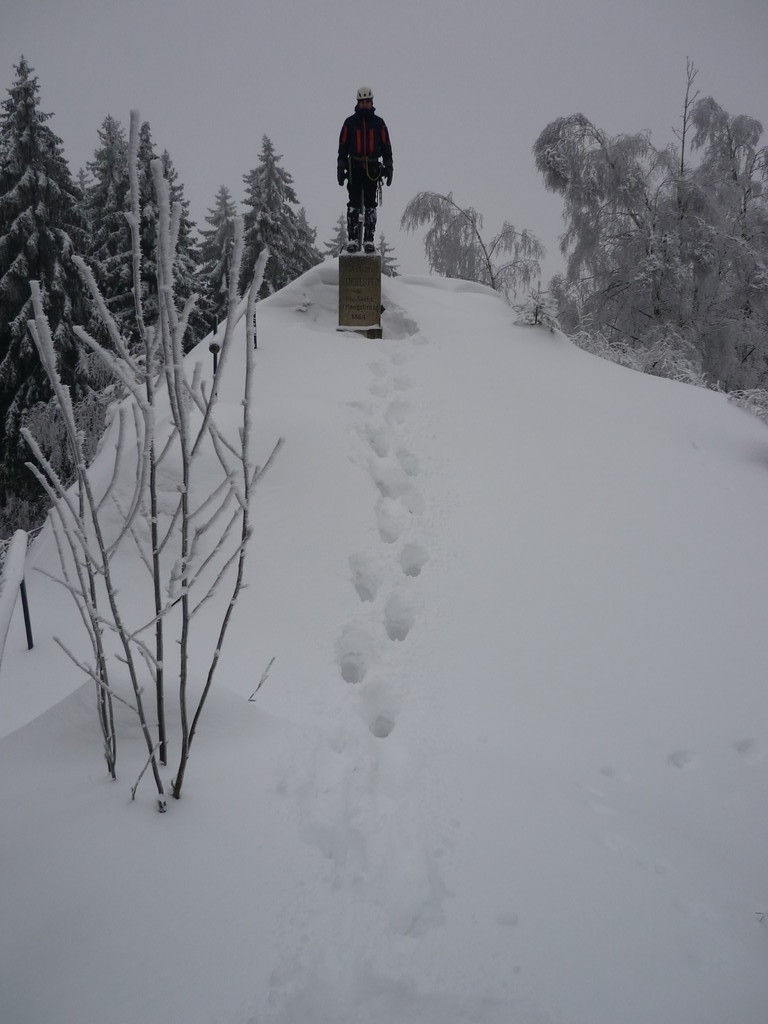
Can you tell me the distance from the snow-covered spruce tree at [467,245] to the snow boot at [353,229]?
5.28 metres

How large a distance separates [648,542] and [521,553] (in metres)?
0.92

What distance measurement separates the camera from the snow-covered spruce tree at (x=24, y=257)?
10.9m

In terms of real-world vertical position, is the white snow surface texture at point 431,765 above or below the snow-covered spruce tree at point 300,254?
below

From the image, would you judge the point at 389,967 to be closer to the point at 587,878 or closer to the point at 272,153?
the point at 587,878

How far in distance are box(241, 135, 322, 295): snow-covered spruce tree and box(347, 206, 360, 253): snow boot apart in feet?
30.9

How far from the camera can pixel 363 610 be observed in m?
3.22

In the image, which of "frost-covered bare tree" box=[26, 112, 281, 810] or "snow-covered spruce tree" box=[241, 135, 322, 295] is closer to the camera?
"frost-covered bare tree" box=[26, 112, 281, 810]

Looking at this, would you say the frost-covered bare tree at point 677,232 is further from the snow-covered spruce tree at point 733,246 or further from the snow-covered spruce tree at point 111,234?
the snow-covered spruce tree at point 111,234

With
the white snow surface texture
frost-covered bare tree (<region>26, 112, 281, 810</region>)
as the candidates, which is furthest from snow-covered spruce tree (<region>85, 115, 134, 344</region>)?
frost-covered bare tree (<region>26, 112, 281, 810</region>)

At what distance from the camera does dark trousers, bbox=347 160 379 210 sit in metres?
7.17

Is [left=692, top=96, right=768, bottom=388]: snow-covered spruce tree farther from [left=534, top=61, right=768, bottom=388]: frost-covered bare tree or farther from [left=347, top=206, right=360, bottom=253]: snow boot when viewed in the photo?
[left=347, top=206, right=360, bottom=253]: snow boot

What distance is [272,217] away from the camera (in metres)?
17.3

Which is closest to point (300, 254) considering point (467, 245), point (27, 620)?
point (467, 245)

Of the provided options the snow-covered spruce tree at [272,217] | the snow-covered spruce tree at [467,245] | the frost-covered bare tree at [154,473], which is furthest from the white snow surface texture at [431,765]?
the snow-covered spruce tree at [272,217]
